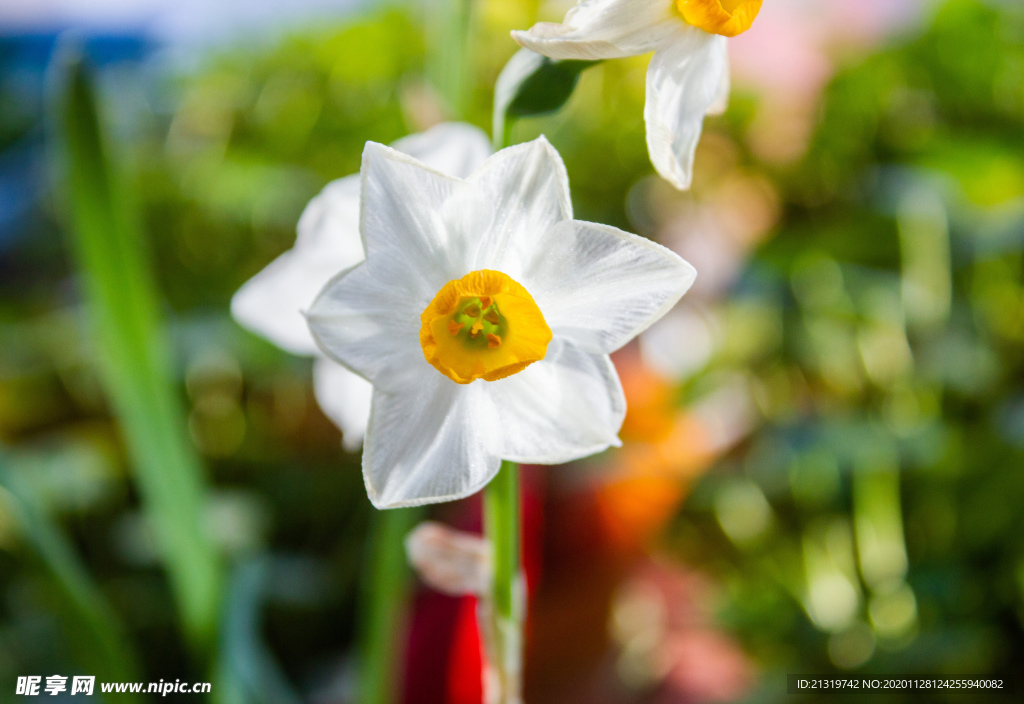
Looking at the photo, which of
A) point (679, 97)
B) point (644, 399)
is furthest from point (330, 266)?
point (644, 399)

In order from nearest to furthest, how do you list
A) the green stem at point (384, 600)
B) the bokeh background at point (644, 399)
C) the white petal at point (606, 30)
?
the white petal at point (606, 30) → the green stem at point (384, 600) → the bokeh background at point (644, 399)

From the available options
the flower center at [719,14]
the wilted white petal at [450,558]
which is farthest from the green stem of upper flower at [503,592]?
the flower center at [719,14]

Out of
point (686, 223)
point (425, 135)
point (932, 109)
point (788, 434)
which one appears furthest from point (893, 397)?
point (425, 135)

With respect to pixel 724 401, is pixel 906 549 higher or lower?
lower

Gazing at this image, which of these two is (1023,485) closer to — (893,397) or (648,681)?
(893,397)

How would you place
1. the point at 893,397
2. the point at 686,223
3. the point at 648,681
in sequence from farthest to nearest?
the point at 686,223, the point at 893,397, the point at 648,681

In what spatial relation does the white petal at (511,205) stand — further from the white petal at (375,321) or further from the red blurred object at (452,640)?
the red blurred object at (452,640)

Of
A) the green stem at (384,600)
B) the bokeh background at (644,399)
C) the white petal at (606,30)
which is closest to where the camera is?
the white petal at (606,30)

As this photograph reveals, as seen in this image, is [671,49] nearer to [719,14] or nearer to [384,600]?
A: [719,14]
